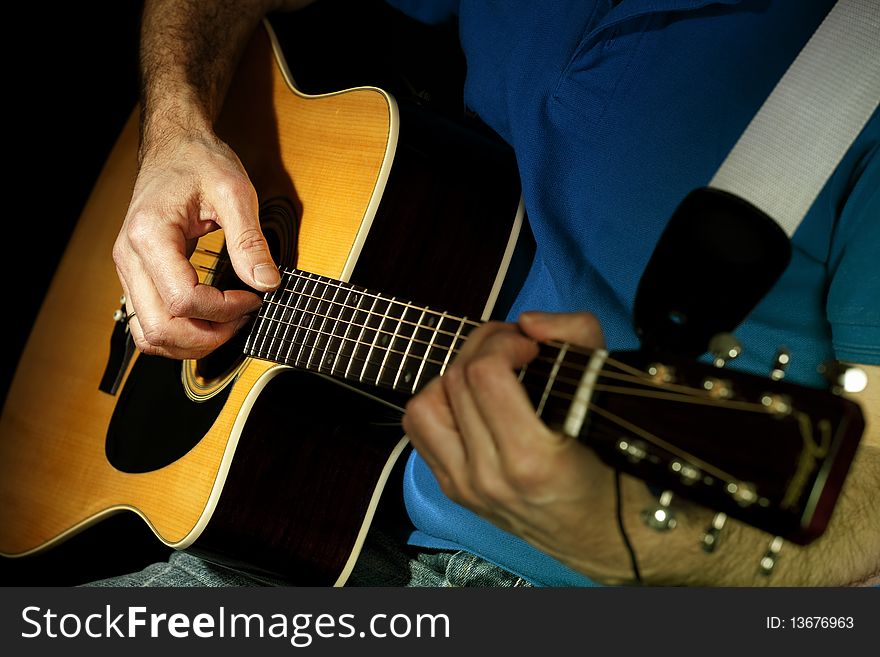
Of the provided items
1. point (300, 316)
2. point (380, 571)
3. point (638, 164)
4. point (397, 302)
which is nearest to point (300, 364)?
point (300, 316)

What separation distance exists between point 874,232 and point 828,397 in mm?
335

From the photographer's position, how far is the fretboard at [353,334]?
76cm

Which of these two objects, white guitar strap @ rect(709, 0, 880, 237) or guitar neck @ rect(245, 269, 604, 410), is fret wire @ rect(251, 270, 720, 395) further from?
white guitar strap @ rect(709, 0, 880, 237)

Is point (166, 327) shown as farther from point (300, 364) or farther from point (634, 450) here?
point (634, 450)

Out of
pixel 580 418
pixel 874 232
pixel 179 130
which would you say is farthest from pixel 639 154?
pixel 179 130

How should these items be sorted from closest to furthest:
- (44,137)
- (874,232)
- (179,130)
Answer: (874,232)
(179,130)
(44,137)

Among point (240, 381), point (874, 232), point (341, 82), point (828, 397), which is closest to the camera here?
point (828, 397)

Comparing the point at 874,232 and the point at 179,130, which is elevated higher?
the point at 874,232

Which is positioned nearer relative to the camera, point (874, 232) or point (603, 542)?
point (603, 542)

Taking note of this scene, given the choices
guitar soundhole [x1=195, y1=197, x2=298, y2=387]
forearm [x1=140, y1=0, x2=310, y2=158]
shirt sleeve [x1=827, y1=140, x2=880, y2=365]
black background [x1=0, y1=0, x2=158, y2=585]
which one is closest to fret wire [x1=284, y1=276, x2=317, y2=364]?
guitar soundhole [x1=195, y1=197, x2=298, y2=387]

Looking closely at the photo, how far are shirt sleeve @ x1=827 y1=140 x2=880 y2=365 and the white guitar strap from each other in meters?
0.06

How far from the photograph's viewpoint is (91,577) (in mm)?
1456

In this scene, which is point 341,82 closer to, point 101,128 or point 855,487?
point 101,128

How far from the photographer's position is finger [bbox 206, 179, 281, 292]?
951 mm
